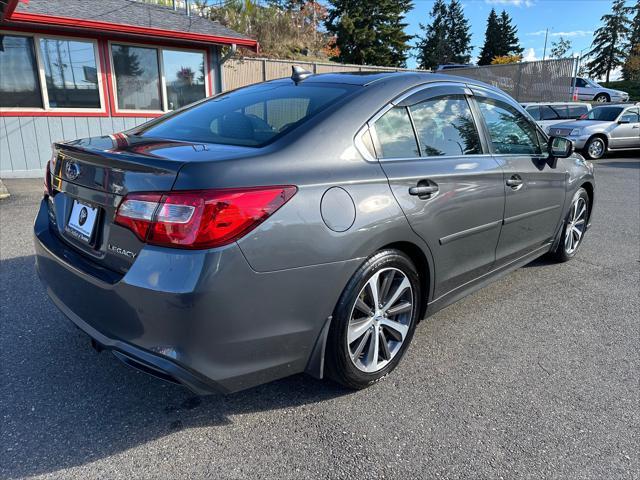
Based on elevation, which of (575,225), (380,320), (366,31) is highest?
(366,31)

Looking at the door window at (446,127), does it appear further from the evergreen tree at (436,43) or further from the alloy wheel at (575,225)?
the evergreen tree at (436,43)

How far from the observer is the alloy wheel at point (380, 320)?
8.02 ft

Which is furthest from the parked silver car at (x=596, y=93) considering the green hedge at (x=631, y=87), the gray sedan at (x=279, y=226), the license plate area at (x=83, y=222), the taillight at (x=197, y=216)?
the license plate area at (x=83, y=222)

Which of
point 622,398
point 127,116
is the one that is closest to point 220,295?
point 622,398

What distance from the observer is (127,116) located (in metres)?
10.0

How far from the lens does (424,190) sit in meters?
2.63

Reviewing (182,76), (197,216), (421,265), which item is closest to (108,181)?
(197,216)

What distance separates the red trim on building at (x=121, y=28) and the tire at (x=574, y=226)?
8.33 m

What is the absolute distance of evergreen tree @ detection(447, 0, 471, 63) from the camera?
228ft

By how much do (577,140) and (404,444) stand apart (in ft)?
47.5

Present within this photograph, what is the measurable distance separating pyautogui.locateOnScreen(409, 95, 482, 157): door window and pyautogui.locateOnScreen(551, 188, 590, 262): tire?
73.3 inches

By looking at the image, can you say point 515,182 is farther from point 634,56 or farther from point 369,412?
point 634,56

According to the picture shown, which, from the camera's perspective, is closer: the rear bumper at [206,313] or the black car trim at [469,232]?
the rear bumper at [206,313]

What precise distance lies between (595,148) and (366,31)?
32.2 metres
